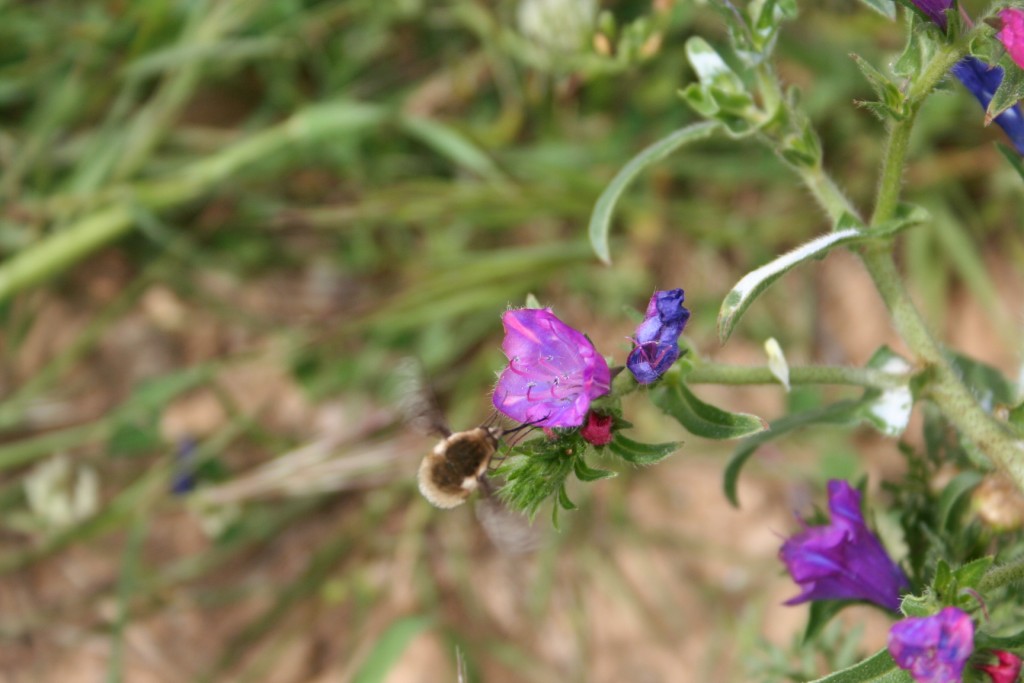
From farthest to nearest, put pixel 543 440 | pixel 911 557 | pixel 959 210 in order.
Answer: pixel 959 210, pixel 911 557, pixel 543 440

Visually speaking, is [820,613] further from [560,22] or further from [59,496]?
[59,496]

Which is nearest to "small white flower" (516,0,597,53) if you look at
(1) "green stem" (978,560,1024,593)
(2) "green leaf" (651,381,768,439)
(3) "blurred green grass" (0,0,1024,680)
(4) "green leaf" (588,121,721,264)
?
(3) "blurred green grass" (0,0,1024,680)

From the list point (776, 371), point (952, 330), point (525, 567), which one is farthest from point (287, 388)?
point (776, 371)

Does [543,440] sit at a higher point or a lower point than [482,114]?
higher

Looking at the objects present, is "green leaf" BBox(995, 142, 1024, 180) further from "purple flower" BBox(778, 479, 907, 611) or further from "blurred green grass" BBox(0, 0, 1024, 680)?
"blurred green grass" BBox(0, 0, 1024, 680)

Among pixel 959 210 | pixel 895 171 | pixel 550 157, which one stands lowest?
pixel 959 210

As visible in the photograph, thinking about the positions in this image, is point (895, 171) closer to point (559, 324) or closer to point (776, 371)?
point (776, 371)
